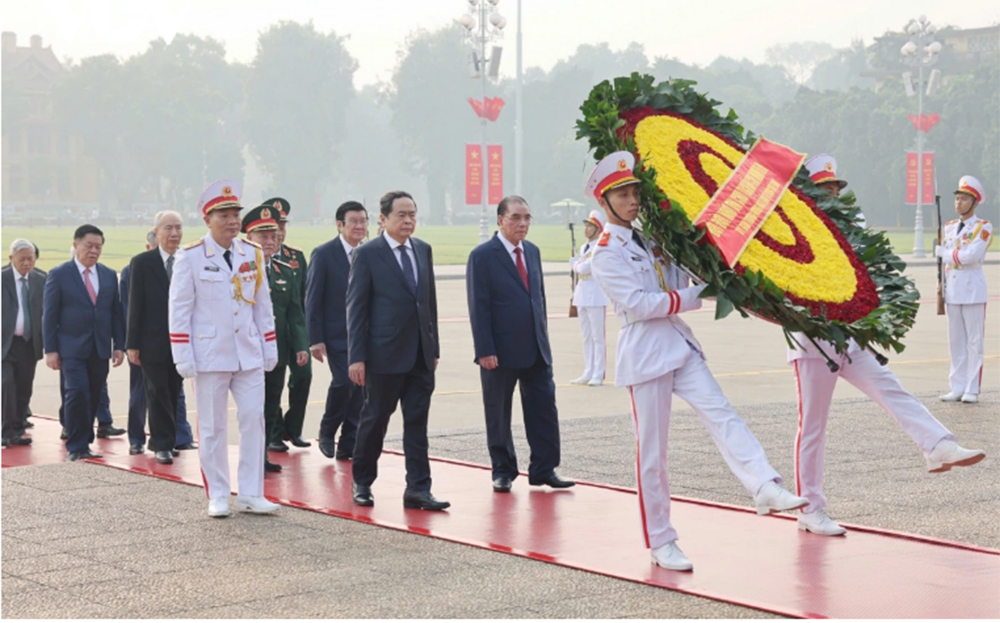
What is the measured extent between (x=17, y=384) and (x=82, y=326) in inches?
40.5

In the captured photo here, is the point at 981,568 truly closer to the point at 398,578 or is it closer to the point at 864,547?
the point at 864,547

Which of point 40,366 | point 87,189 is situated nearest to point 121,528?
point 40,366

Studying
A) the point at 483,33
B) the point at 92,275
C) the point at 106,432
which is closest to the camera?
the point at 92,275

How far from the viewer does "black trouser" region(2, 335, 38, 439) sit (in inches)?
415

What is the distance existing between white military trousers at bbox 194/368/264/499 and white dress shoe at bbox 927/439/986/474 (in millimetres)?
3635

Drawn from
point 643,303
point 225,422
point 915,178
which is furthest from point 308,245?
point 643,303

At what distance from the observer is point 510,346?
27.1 ft

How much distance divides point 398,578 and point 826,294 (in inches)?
88.4

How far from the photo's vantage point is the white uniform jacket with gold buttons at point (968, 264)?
12500 mm

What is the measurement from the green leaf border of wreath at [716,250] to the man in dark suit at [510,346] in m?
1.82

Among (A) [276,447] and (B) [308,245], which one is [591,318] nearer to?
(A) [276,447]

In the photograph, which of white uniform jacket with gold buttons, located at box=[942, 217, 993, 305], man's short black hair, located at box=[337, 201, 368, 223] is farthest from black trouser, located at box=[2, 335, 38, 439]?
white uniform jacket with gold buttons, located at box=[942, 217, 993, 305]

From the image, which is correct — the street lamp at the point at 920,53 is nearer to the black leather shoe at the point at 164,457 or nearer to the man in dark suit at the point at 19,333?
the man in dark suit at the point at 19,333

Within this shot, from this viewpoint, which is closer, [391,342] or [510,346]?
[391,342]
